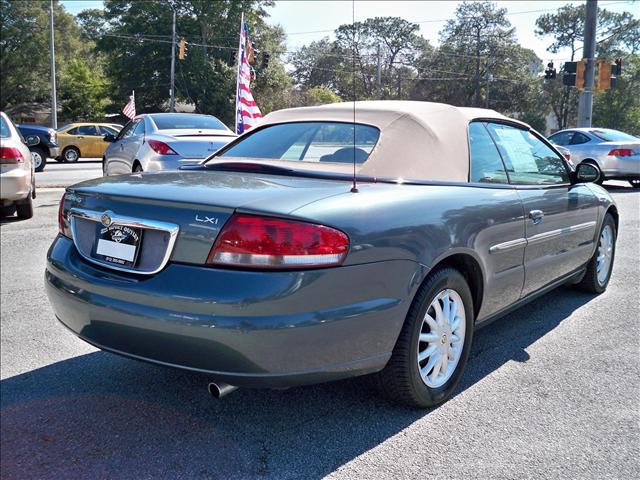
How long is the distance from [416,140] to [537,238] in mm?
999

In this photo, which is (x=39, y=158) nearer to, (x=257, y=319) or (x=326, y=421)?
(x=326, y=421)

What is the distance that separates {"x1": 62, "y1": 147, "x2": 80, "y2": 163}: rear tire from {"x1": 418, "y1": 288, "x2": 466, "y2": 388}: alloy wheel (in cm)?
2335

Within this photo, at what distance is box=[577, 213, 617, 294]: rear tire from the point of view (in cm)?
496

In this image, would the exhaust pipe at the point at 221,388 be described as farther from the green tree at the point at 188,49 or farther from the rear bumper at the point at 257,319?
the green tree at the point at 188,49

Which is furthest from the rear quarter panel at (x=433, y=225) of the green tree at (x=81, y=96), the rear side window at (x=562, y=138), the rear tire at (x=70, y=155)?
the green tree at (x=81, y=96)

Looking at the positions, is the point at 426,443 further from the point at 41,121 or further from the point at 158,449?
the point at 41,121

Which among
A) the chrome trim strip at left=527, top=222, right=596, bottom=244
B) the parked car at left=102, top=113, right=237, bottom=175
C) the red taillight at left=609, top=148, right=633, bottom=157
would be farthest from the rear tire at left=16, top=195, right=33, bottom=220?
the red taillight at left=609, top=148, right=633, bottom=157

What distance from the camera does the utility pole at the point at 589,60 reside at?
18.0 m

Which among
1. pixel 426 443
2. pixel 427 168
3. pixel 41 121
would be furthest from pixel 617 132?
pixel 41 121

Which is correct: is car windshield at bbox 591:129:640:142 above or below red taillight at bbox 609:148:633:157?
above

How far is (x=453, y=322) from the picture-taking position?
3.17m

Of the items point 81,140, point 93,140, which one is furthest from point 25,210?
point 93,140

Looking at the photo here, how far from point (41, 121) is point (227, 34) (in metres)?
20.6

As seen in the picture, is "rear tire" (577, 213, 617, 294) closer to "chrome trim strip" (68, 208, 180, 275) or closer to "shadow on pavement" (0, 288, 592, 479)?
"shadow on pavement" (0, 288, 592, 479)
